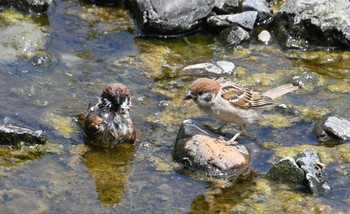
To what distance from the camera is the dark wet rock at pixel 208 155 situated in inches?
233

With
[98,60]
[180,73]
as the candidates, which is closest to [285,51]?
[180,73]

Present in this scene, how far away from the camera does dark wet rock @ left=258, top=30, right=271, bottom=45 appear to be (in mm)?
8555

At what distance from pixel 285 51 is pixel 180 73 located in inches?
56.9

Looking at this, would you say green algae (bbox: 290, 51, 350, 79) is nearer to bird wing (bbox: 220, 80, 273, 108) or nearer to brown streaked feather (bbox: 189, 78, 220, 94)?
bird wing (bbox: 220, 80, 273, 108)

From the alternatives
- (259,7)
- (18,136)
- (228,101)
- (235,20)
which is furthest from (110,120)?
(259,7)

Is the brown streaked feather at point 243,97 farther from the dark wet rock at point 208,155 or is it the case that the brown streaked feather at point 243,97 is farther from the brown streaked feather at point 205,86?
the dark wet rock at point 208,155

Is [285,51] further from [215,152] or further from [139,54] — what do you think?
[215,152]

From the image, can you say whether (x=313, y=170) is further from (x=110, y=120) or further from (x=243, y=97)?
(x=110, y=120)

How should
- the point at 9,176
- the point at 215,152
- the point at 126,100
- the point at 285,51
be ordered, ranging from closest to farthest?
the point at 9,176
the point at 215,152
the point at 126,100
the point at 285,51

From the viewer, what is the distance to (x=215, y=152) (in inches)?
234

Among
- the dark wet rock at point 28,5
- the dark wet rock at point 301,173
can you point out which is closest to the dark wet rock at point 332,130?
the dark wet rock at point 301,173

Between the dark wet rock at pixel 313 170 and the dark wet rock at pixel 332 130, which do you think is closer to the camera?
the dark wet rock at pixel 313 170

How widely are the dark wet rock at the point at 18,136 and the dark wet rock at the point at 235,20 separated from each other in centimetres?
318

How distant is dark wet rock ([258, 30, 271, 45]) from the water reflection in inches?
115
